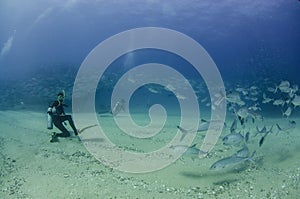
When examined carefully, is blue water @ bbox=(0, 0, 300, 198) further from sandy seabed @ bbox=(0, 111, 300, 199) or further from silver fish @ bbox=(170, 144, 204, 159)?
silver fish @ bbox=(170, 144, 204, 159)

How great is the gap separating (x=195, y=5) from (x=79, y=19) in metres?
19.8

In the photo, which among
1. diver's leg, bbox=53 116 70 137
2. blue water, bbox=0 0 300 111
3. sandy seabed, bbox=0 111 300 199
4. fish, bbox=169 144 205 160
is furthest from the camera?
blue water, bbox=0 0 300 111

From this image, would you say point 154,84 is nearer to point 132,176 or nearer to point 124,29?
point 124,29

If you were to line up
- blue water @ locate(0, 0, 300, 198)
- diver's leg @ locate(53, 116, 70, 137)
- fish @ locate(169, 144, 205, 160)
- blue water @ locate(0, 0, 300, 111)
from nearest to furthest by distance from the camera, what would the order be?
blue water @ locate(0, 0, 300, 198)
fish @ locate(169, 144, 205, 160)
diver's leg @ locate(53, 116, 70, 137)
blue water @ locate(0, 0, 300, 111)

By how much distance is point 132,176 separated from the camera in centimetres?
771

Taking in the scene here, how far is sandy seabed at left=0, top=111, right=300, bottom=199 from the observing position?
6742 mm

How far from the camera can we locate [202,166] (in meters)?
8.62

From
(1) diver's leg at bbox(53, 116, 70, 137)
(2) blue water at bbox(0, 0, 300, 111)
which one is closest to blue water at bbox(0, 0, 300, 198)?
(2) blue water at bbox(0, 0, 300, 111)

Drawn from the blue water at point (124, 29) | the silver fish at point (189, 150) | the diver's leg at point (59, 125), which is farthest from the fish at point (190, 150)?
the blue water at point (124, 29)

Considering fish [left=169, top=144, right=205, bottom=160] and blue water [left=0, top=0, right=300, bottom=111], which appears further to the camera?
blue water [left=0, top=0, right=300, bottom=111]

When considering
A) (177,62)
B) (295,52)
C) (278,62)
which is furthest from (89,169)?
(177,62)

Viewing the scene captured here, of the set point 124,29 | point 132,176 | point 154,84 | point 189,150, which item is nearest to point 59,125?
point 132,176

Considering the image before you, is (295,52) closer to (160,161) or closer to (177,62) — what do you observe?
(177,62)

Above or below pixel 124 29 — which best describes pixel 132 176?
below
